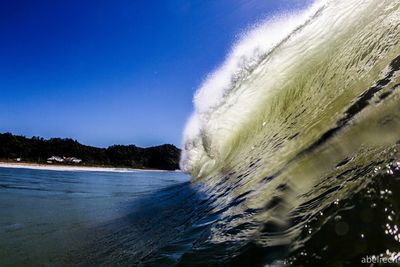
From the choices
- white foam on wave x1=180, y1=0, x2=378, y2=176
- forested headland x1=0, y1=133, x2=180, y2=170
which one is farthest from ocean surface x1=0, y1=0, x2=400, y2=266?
forested headland x1=0, y1=133, x2=180, y2=170

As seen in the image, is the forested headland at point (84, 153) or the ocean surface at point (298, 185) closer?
the ocean surface at point (298, 185)

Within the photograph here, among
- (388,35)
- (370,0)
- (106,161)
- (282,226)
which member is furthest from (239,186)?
(106,161)

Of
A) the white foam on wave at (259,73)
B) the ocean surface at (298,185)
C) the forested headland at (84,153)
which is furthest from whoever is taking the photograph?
the forested headland at (84,153)

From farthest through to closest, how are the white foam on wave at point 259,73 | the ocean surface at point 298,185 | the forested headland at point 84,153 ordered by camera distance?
1. the forested headland at point 84,153
2. the white foam on wave at point 259,73
3. the ocean surface at point 298,185

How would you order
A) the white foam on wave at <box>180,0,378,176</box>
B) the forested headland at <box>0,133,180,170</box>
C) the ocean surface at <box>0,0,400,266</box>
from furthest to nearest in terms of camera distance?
the forested headland at <box>0,133,180,170</box>
the white foam on wave at <box>180,0,378,176</box>
the ocean surface at <box>0,0,400,266</box>

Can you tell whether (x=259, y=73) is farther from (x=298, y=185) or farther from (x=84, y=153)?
(x=84, y=153)

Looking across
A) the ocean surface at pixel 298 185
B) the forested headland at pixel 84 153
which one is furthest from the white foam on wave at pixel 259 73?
the forested headland at pixel 84 153

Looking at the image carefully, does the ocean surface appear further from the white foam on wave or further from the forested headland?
the forested headland

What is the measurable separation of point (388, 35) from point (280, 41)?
3.36 meters

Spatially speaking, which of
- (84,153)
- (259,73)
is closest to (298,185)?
(259,73)

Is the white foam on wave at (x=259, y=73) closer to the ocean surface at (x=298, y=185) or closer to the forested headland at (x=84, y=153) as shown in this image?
the ocean surface at (x=298, y=185)

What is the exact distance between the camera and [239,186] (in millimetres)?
5160

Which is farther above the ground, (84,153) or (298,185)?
(84,153)

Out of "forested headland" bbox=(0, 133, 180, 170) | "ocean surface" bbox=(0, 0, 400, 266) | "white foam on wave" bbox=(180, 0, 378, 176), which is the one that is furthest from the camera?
"forested headland" bbox=(0, 133, 180, 170)
